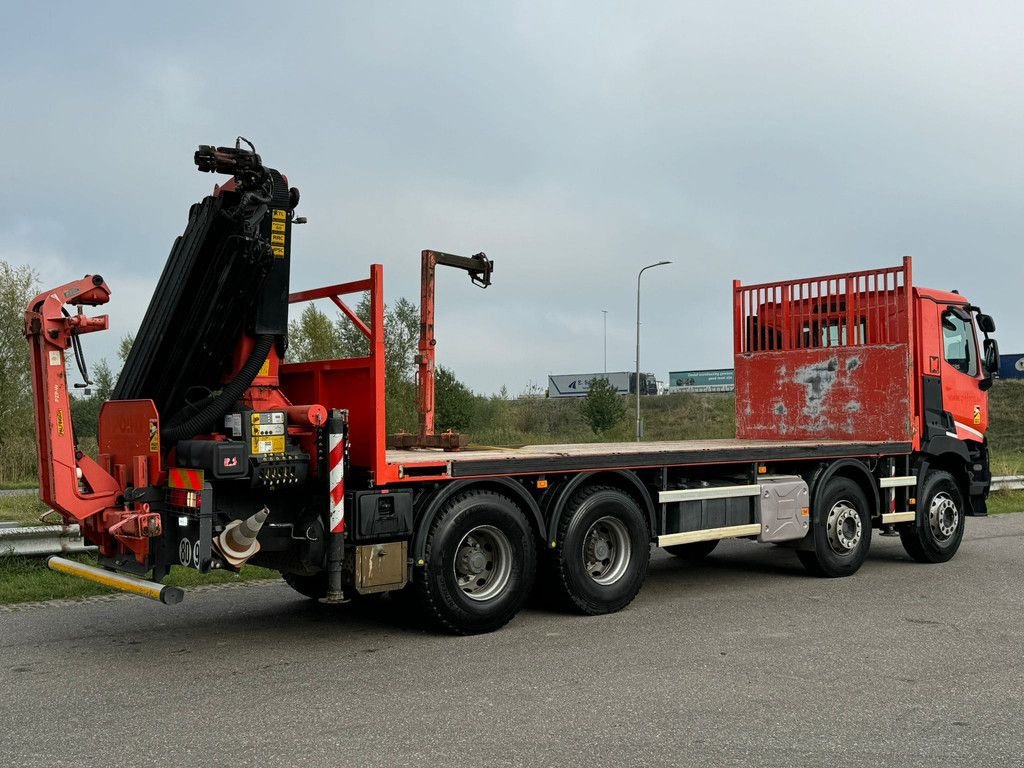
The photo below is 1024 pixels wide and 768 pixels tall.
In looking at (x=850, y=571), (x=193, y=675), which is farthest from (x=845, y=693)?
(x=850, y=571)

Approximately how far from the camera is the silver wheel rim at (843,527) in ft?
32.5

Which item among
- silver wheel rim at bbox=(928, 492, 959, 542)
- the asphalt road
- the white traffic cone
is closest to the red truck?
the white traffic cone

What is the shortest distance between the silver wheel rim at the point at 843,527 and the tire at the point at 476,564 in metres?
3.74

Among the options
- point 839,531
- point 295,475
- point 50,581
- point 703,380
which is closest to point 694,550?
point 839,531

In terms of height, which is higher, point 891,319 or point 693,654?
point 891,319

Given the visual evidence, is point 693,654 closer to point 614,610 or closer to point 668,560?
point 614,610

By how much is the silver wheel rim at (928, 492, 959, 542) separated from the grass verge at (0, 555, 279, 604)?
23.1 feet

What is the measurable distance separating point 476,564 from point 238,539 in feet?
5.82

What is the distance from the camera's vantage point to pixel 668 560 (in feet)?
36.9

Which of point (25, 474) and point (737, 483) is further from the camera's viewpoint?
point (25, 474)

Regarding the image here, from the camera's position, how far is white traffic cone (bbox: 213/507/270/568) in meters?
6.39

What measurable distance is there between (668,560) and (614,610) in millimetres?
3357

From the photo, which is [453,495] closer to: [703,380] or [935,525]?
[935,525]

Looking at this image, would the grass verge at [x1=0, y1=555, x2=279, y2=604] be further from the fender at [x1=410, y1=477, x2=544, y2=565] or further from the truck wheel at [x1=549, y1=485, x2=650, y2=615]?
the truck wheel at [x1=549, y1=485, x2=650, y2=615]
